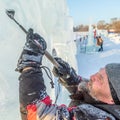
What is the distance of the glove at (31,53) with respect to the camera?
1843 mm

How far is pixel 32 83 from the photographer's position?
6.03ft

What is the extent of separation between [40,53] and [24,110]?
13.3 inches

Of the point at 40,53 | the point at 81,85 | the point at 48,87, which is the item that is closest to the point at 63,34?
Answer: the point at 48,87

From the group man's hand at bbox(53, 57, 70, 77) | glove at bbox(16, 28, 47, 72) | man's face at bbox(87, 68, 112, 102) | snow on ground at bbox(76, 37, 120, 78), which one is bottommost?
snow on ground at bbox(76, 37, 120, 78)

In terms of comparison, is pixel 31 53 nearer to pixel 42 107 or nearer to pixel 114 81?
pixel 42 107

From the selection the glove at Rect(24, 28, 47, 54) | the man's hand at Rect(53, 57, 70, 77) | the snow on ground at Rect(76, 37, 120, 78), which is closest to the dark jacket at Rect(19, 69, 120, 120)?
the glove at Rect(24, 28, 47, 54)

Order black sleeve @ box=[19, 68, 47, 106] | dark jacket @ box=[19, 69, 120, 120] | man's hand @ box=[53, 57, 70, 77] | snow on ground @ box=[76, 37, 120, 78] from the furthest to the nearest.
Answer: snow on ground @ box=[76, 37, 120, 78]
man's hand @ box=[53, 57, 70, 77]
black sleeve @ box=[19, 68, 47, 106]
dark jacket @ box=[19, 69, 120, 120]

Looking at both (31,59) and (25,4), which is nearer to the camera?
(31,59)

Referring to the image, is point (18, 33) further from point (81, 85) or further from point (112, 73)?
point (112, 73)

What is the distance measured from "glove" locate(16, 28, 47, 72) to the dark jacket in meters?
0.04

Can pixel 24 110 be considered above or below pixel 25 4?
below

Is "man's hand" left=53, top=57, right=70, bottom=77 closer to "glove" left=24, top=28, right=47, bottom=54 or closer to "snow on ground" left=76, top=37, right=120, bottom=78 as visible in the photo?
"glove" left=24, top=28, right=47, bottom=54

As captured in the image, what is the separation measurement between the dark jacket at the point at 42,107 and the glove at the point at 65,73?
43 centimetres

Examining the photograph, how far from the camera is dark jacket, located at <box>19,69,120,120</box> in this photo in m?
1.68
